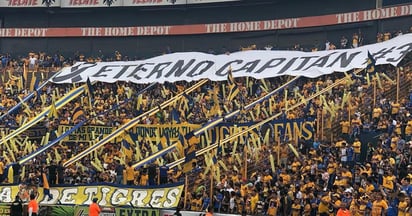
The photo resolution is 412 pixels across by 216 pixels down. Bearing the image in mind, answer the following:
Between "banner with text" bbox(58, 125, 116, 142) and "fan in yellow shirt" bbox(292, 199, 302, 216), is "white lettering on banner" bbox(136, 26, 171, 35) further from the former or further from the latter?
"fan in yellow shirt" bbox(292, 199, 302, 216)

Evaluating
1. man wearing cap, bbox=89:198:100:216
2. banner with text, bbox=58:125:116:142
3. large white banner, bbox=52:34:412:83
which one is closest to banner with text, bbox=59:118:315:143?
banner with text, bbox=58:125:116:142

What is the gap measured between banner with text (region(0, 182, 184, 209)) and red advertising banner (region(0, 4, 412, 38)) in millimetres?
18105

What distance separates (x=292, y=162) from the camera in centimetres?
2239

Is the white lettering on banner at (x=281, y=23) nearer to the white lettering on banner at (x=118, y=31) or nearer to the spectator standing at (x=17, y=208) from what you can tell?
the white lettering on banner at (x=118, y=31)

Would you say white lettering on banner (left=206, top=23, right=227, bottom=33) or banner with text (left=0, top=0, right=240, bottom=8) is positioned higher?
banner with text (left=0, top=0, right=240, bottom=8)

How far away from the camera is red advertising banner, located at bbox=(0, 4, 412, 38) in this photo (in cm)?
3522

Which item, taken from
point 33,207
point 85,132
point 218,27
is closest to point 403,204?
point 33,207

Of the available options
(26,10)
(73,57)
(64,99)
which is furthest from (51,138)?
(26,10)

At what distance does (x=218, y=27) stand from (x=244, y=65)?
13905mm

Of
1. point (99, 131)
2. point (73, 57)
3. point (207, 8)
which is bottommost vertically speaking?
point (99, 131)

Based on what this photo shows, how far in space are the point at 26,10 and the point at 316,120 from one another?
27697mm

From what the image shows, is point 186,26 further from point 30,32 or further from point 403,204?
point 403,204

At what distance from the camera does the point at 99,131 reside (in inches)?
1048

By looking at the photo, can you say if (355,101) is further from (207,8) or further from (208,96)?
(207,8)
